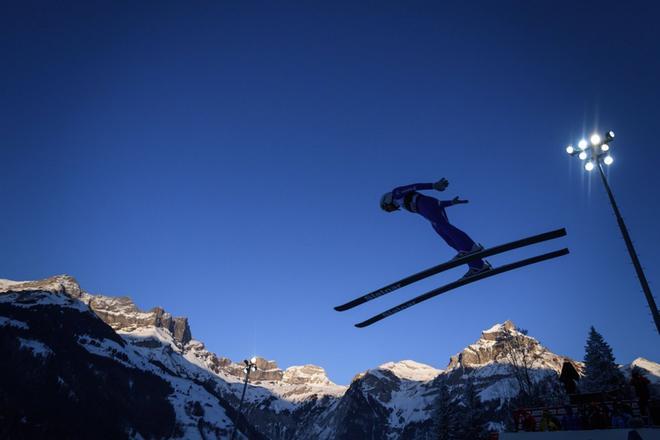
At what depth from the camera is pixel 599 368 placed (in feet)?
116

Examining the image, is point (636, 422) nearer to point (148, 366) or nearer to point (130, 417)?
point (130, 417)

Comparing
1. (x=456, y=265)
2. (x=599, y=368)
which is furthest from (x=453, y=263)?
(x=599, y=368)

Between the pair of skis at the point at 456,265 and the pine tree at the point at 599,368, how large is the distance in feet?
105

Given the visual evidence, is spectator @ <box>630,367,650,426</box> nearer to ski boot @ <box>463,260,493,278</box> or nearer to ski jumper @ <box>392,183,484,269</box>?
ski boot @ <box>463,260,493,278</box>

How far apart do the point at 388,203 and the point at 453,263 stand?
1960mm

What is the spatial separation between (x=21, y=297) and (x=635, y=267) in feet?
612

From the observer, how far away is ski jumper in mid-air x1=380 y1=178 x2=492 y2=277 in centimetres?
860

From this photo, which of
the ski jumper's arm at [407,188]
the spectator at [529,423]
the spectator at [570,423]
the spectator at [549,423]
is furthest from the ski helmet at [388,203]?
the spectator at [529,423]

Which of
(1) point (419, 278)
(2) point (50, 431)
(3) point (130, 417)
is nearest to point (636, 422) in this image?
(1) point (419, 278)

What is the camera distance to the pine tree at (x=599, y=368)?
33688 millimetres

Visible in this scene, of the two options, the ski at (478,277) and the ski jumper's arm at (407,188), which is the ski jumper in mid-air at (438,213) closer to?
the ski jumper's arm at (407,188)

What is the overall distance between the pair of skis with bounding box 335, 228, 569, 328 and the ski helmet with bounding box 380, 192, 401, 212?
1578 millimetres

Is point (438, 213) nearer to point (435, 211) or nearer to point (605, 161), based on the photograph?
point (435, 211)

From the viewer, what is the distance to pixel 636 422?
10125 mm
